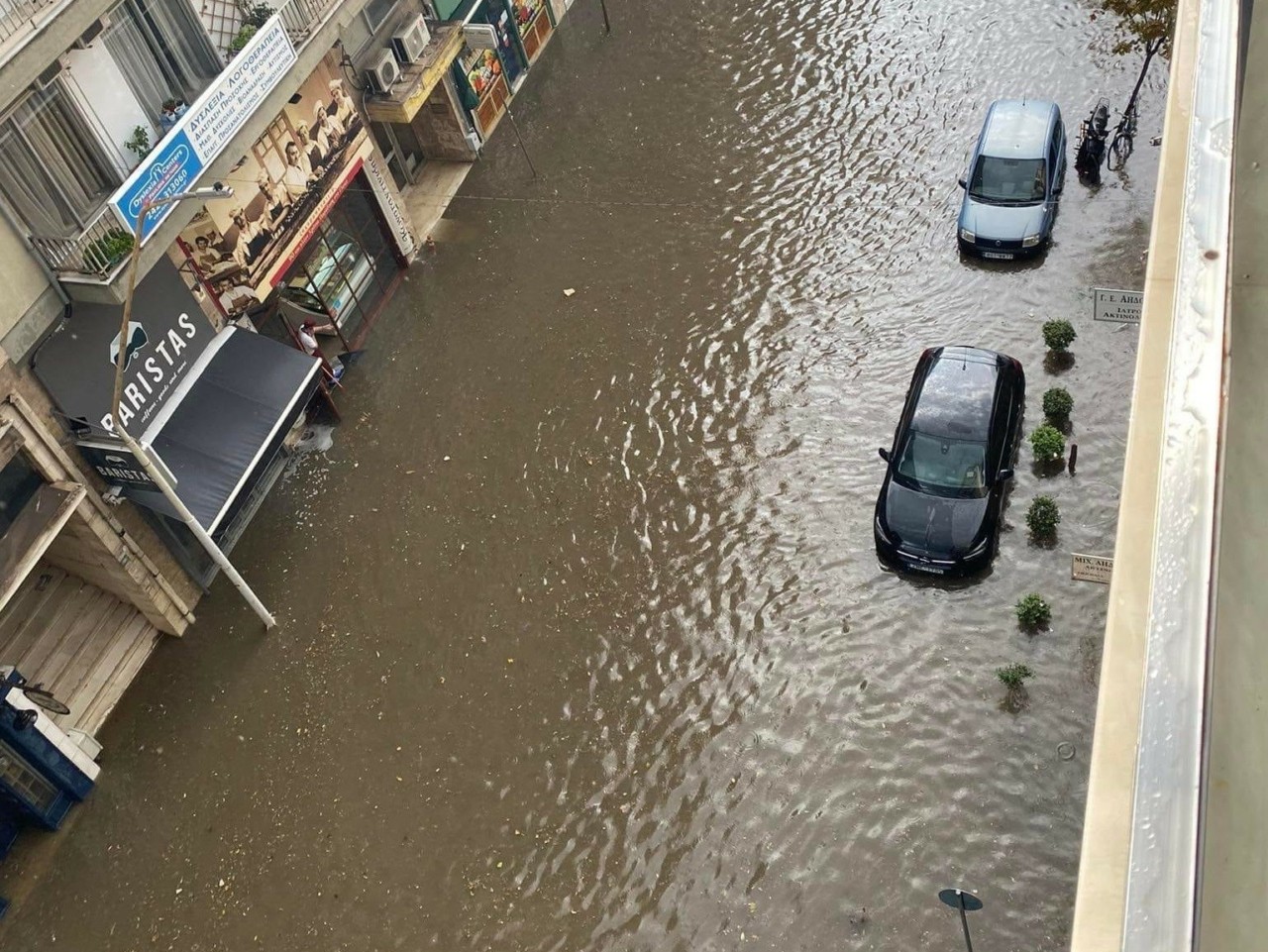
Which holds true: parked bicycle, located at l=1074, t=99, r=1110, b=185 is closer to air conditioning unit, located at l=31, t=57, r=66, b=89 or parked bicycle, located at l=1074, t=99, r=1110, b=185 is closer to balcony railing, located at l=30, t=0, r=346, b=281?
balcony railing, located at l=30, t=0, r=346, b=281

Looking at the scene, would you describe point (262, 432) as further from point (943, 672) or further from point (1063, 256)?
point (1063, 256)

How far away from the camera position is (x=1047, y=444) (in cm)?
1548

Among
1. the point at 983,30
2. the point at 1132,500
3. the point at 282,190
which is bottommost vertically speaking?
the point at 1132,500

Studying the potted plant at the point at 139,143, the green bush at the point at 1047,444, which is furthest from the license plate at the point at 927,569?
the potted plant at the point at 139,143

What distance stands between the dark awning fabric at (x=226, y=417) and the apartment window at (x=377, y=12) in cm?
736

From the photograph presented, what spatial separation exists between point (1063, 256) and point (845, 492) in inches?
270

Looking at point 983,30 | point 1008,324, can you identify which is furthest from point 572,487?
point 983,30

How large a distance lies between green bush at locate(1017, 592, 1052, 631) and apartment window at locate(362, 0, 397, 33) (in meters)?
16.0

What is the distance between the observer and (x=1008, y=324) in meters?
17.9

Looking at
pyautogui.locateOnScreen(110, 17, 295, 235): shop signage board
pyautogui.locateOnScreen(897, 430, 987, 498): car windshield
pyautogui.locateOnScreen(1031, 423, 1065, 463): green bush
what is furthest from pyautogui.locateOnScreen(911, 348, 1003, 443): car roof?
pyautogui.locateOnScreen(110, 17, 295, 235): shop signage board

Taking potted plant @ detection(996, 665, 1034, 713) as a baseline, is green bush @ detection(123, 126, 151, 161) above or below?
above

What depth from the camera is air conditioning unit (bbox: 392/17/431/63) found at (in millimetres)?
20750

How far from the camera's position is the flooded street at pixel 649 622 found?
12781mm

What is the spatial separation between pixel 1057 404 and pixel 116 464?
1376cm
